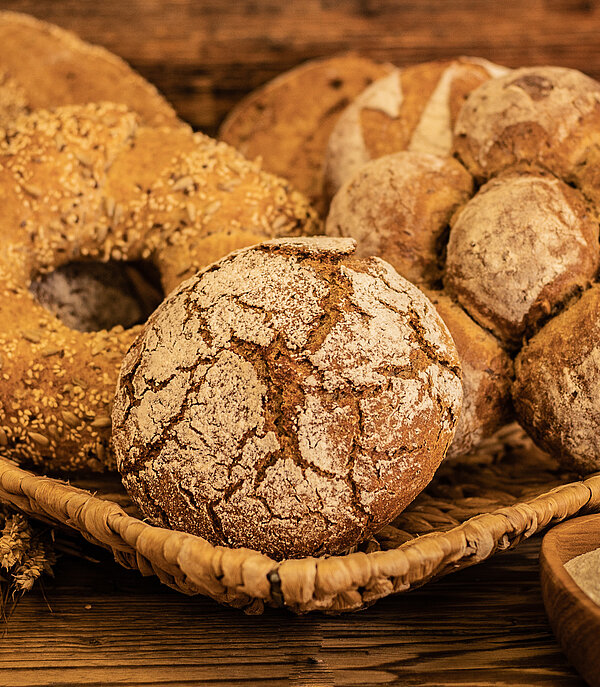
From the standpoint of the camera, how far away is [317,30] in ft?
7.74

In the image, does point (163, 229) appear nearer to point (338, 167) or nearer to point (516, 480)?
point (338, 167)

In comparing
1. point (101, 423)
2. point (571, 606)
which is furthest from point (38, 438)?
point (571, 606)

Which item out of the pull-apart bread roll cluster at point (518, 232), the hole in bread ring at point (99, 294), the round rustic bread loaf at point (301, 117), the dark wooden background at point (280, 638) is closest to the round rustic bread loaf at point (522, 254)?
the pull-apart bread roll cluster at point (518, 232)

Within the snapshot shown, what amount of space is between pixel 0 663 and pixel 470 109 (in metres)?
1.31

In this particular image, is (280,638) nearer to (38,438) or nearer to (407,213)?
Answer: (38,438)

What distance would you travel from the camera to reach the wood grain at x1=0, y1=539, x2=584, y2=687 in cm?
97

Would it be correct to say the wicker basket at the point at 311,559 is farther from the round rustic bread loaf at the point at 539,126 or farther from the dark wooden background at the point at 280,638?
the round rustic bread loaf at the point at 539,126

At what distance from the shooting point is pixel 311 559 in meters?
0.93

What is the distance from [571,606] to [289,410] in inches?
17.9

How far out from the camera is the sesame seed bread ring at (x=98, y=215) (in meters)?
1.33

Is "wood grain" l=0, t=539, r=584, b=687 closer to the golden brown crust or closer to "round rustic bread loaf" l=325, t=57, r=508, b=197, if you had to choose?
the golden brown crust

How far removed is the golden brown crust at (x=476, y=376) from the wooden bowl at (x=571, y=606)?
0.88 ft

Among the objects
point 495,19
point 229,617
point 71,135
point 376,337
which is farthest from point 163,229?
point 495,19

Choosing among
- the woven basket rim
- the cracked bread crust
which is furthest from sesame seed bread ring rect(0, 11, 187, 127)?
the woven basket rim
